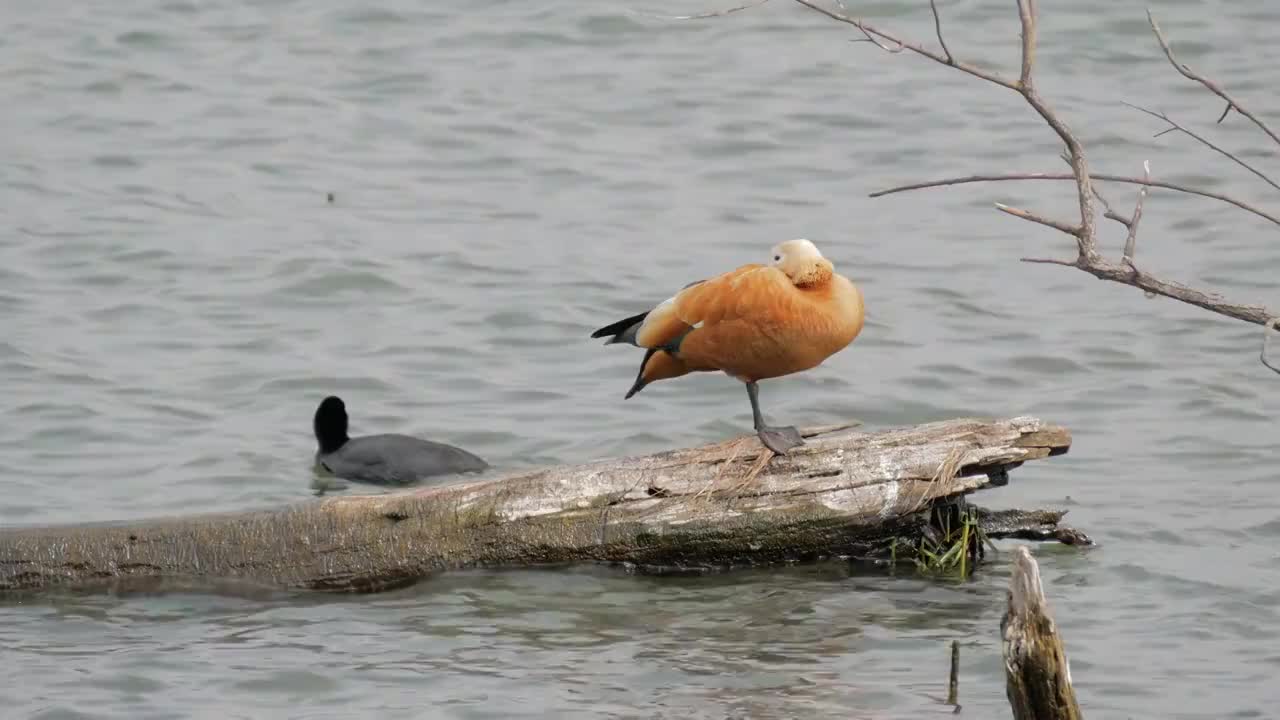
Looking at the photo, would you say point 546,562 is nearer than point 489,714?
No

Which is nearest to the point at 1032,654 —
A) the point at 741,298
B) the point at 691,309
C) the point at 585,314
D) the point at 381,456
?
the point at 741,298

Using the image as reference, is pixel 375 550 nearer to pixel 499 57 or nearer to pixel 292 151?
pixel 292 151

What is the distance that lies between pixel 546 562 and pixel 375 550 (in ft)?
2.08

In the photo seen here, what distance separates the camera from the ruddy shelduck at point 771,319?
20.5 ft

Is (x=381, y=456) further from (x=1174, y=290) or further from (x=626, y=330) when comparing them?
(x=1174, y=290)

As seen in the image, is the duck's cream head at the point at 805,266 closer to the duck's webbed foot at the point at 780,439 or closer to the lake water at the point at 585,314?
the duck's webbed foot at the point at 780,439

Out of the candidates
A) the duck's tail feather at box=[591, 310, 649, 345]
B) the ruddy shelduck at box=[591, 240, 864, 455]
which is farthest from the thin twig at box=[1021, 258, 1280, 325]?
the duck's tail feather at box=[591, 310, 649, 345]

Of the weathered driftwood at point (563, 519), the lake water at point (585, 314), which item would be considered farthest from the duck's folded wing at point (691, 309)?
the lake water at point (585, 314)

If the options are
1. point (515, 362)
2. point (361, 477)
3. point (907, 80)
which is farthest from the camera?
point (907, 80)

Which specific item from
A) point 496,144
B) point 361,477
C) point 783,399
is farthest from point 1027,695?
point 496,144

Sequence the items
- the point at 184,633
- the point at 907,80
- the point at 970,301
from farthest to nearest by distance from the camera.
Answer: the point at 907,80, the point at 970,301, the point at 184,633

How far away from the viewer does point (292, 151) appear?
1437cm

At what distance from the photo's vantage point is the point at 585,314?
1159 cm

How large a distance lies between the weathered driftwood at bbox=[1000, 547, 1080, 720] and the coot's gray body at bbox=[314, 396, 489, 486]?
4.62 meters
